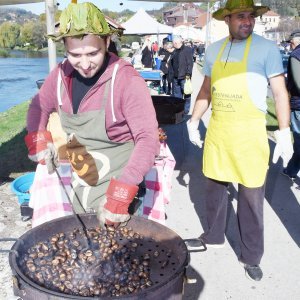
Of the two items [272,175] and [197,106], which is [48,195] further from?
[272,175]

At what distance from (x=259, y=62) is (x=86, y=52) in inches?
55.5

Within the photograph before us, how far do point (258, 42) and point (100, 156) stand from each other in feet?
4.69

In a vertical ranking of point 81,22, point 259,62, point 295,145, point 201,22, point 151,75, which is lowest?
point 295,145

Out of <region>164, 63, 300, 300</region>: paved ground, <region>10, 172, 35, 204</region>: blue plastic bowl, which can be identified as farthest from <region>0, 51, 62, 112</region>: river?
<region>164, 63, 300, 300</region>: paved ground

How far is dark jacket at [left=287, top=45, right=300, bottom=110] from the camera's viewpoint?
4109mm

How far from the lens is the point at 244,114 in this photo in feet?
9.30

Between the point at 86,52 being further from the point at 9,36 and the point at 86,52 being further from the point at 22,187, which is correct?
the point at 9,36

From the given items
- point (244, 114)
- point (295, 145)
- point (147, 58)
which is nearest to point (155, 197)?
point (244, 114)

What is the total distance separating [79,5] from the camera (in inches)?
70.0

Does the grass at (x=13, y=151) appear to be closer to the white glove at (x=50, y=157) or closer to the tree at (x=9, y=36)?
the white glove at (x=50, y=157)

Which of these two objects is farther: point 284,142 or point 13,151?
point 13,151

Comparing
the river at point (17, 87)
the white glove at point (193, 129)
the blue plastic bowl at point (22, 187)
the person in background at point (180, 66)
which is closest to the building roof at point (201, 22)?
the river at point (17, 87)

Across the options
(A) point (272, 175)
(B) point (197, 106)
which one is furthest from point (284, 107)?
(A) point (272, 175)

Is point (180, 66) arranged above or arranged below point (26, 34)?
below
